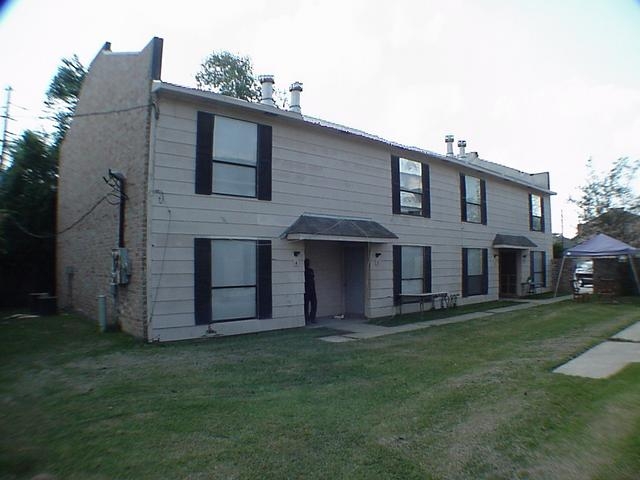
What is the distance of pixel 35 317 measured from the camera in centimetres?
1322

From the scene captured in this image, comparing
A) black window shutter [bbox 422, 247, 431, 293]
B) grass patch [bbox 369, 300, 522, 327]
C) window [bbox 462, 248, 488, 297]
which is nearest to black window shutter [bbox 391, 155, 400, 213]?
black window shutter [bbox 422, 247, 431, 293]

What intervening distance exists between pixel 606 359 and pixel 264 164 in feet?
25.2

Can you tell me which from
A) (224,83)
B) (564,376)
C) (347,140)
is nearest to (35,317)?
(347,140)

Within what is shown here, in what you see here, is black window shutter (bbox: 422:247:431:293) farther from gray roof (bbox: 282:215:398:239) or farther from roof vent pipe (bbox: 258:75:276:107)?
roof vent pipe (bbox: 258:75:276:107)

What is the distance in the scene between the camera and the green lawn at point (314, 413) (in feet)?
11.8

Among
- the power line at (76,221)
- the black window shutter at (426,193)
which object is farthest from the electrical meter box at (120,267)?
the black window shutter at (426,193)

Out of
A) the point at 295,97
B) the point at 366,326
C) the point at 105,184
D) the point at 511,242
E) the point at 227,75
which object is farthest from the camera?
the point at 227,75

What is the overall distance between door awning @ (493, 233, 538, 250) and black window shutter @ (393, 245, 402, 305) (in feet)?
20.2

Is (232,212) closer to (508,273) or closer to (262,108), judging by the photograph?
(262,108)

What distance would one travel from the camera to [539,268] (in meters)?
21.8

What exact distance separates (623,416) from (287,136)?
8892mm

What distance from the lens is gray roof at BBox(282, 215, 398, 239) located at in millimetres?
10945

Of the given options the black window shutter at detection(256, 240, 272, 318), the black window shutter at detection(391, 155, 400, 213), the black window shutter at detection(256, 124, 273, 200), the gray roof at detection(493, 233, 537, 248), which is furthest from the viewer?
the gray roof at detection(493, 233, 537, 248)

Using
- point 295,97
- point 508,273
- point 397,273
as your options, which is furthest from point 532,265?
point 295,97
